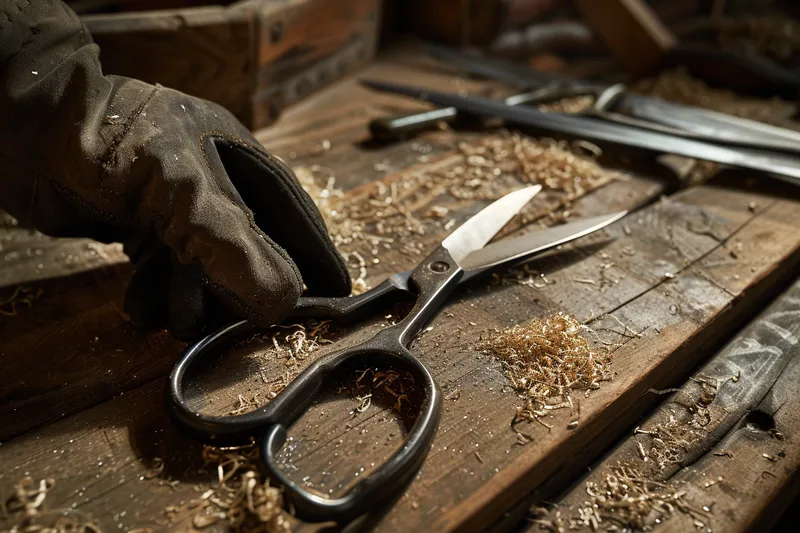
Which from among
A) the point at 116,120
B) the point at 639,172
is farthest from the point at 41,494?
the point at 639,172

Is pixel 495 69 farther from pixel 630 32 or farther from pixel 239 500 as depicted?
pixel 239 500

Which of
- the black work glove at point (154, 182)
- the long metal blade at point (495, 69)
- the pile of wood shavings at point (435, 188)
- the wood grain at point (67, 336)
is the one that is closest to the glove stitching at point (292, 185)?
the black work glove at point (154, 182)

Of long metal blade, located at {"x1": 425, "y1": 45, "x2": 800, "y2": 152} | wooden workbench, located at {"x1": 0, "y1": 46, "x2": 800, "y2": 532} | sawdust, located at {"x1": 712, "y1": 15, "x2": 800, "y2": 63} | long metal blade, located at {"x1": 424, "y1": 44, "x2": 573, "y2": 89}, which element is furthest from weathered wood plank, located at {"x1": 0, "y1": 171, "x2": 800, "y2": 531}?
sawdust, located at {"x1": 712, "y1": 15, "x2": 800, "y2": 63}

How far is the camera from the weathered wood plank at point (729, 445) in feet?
2.42

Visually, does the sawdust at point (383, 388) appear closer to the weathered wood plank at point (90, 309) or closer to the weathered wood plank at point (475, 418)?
the weathered wood plank at point (475, 418)

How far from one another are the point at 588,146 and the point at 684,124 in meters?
0.24

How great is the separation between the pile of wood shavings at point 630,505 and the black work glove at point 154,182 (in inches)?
17.5

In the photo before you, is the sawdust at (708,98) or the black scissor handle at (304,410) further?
the sawdust at (708,98)

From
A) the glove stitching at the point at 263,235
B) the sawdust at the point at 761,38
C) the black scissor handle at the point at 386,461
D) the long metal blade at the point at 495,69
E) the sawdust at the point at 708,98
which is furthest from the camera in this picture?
the sawdust at the point at 761,38

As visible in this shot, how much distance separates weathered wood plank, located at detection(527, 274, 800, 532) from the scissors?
0.20 m

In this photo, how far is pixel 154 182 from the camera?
83 cm

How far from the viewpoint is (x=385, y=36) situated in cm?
230

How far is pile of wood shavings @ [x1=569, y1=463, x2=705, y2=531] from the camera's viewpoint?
2.36 ft

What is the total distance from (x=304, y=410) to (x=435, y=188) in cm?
67
